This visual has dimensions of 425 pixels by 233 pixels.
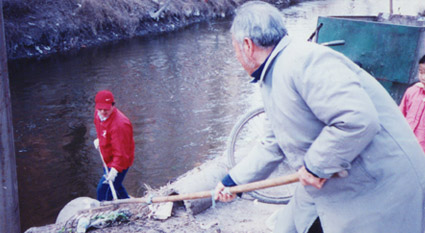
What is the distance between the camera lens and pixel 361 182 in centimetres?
165

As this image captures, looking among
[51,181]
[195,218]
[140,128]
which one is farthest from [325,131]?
[140,128]

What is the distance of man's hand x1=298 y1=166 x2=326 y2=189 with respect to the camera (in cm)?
168

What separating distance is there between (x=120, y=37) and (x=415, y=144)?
634 inches

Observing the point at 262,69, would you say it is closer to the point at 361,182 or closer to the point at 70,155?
the point at 361,182

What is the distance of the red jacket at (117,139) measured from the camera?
4387 millimetres

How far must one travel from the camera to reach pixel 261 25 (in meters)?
1.71

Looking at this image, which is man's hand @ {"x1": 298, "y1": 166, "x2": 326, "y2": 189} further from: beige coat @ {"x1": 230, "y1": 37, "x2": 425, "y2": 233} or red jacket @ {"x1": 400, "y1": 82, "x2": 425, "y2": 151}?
red jacket @ {"x1": 400, "y1": 82, "x2": 425, "y2": 151}

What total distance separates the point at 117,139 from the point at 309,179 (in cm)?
301

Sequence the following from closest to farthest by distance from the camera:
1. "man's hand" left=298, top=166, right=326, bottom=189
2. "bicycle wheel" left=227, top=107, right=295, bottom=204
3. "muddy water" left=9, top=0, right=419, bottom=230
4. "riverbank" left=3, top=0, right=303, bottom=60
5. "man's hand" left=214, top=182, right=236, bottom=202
Answer: "man's hand" left=298, top=166, right=326, bottom=189, "man's hand" left=214, top=182, right=236, bottom=202, "bicycle wheel" left=227, top=107, right=295, bottom=204, "muddy water" left=9, top=0, right=419, bottom=230, "riverbank" left=3, top=0, right=303, bottom=60

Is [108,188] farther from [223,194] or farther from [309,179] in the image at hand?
[309,179]

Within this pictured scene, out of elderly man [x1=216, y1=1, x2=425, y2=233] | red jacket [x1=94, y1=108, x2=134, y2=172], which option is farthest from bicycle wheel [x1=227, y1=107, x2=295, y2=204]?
elderly man [x1=216, y1=1, x2=425, y2=233]

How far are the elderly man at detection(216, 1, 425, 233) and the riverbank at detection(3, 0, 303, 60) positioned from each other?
1308 centimetres

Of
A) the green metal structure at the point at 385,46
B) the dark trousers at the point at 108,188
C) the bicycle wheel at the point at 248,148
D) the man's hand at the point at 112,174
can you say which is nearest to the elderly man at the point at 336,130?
the bicycle wheel at the point at 248,148

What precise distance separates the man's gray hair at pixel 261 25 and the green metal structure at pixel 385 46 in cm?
374
